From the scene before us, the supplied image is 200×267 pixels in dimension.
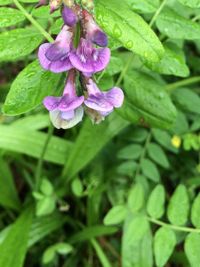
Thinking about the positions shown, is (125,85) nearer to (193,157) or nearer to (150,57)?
(150,57)

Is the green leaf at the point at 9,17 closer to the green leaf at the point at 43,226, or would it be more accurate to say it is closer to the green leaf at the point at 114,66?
the green leaf at the point at 114,66

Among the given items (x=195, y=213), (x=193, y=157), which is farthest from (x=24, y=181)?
(x=195, y=213)

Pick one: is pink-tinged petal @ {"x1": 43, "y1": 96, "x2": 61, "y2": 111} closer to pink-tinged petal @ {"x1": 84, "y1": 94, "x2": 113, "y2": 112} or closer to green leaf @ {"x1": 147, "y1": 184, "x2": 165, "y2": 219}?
pink-tinged petal @ {"x1": 84, "y1": 94, "x2": 113, "y2": 112}

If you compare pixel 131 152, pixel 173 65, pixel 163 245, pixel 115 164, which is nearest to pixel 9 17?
pixel 173 65

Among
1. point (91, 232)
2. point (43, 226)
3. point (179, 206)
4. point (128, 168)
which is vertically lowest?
point (43, 226)

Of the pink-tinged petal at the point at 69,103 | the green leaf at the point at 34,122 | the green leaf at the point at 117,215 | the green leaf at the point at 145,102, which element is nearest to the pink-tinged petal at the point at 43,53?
the pink-tinged petal at the point at 69,103

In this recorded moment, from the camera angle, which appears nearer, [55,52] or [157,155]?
[55,52]

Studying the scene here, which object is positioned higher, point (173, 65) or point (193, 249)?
point (173, 65)

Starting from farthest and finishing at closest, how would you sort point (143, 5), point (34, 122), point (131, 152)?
1. point (34, 122)
2. point (131, 152)
3. point (143, 5)

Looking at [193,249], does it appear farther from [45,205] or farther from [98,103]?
[45,205]
